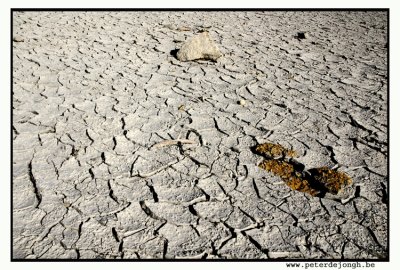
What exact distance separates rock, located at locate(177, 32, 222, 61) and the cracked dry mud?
0.38 ft

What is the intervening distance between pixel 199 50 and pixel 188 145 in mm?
1699

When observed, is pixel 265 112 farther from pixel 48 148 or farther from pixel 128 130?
pixel 48 148

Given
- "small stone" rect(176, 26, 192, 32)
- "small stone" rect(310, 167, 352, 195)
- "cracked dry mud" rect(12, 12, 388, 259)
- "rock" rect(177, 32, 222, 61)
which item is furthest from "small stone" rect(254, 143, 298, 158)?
"small stone" rect(176, 26, 192, 32)

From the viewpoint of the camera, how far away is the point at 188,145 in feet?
7.30

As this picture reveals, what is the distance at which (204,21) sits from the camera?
5.08 m

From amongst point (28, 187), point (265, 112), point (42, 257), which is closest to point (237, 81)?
point (265, 112)

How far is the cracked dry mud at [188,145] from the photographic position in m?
1.57

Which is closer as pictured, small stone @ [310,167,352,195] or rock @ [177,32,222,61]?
small stone @ [310,167,352,195]

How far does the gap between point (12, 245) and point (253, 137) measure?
163 cm

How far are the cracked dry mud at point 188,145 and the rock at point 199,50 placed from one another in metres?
0.12

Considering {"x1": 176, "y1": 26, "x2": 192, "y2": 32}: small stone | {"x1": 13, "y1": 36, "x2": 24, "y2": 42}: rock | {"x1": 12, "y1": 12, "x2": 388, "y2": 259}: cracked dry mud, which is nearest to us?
{"x1": 12, "y1": 12, "x2": 388, "y2": 259}: cracked dry mud

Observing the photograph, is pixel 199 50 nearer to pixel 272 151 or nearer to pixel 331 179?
pixel 272 151

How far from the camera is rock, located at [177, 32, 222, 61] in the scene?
11.7ft

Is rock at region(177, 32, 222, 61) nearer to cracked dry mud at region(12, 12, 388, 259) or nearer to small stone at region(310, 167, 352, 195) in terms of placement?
cracked dry mud at region(12, 12, 388, 259)
